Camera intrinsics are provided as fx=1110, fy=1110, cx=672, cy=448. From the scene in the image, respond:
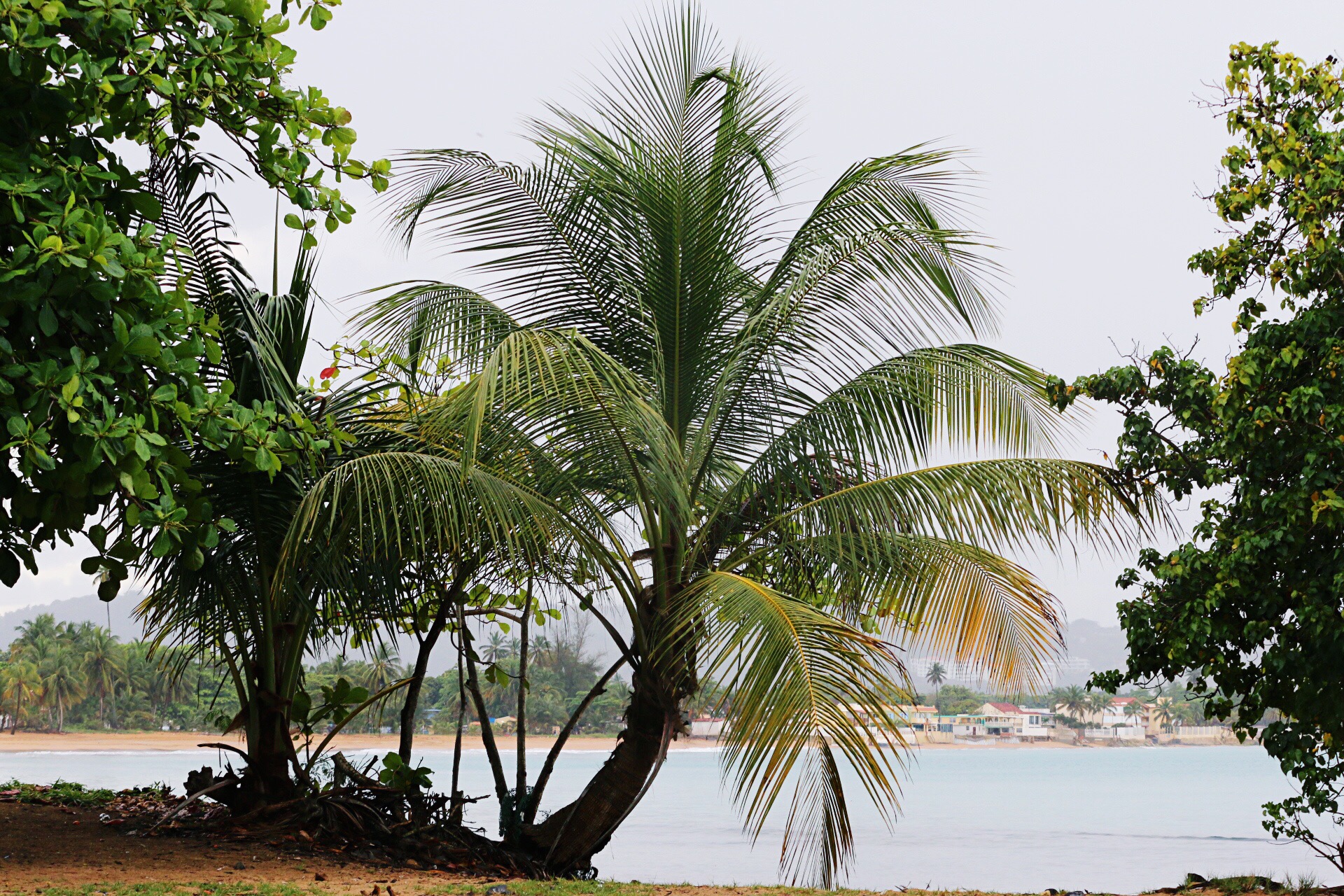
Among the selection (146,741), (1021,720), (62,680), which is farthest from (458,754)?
(1021,720)

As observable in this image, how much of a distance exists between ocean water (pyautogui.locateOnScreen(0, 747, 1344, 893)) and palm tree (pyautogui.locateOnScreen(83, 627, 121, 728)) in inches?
159

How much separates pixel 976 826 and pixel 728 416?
2890 cm

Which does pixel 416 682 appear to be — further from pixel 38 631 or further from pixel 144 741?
pixel 38 631

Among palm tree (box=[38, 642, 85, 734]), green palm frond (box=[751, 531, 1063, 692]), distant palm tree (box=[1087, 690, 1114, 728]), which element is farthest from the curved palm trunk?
distant palm tree (box=[1087, 690, 1114, 728])

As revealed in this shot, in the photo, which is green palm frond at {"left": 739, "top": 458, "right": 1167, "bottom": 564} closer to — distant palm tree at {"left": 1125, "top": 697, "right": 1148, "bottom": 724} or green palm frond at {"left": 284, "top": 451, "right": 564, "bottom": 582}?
green palm frond at {"left": 284, "top": 451, "right": 564, "bottom": 582}

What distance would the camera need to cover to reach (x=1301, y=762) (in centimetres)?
634

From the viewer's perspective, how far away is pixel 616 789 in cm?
765

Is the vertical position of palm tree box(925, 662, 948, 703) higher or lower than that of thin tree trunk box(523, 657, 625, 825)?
higher

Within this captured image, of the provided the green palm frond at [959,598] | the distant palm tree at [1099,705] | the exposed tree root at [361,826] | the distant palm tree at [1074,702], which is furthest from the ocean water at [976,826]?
the distant palm tree at [1099,705]

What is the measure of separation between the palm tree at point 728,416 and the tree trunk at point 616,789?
2 cm

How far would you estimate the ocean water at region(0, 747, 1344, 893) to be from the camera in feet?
56.1

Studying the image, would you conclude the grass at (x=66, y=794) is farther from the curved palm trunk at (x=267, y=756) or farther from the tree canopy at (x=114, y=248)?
the tree canopy at (x=114, y=248)

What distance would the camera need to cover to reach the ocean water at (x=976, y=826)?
17109 millimetres

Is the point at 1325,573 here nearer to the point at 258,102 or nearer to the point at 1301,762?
the point at 1301,762
